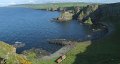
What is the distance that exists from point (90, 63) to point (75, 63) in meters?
4.19

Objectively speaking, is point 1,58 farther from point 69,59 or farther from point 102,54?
point 102,54

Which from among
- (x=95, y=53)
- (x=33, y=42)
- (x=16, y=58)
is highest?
(x=16, y=58)

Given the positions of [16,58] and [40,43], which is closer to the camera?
[16,58]

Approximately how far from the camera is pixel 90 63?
228 ft

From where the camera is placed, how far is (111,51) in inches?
3366

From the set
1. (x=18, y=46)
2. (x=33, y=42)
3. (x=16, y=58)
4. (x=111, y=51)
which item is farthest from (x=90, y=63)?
(x=33, y=42)

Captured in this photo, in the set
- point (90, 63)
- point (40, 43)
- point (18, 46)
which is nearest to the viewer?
point (90, 63)

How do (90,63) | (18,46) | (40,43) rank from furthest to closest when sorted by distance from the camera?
(40,43), (18,46), (90,63)

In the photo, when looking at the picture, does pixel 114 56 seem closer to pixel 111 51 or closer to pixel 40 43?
pixel 111 51

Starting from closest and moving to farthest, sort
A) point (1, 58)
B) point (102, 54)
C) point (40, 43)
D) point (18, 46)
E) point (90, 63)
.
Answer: point (1, 58), point (90, 63), point (102, 54), point (18, 46), point (40, 43)

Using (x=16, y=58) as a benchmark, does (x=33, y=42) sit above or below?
below

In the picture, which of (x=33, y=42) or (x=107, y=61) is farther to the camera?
(x=33, y=42)

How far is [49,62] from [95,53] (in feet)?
57.1

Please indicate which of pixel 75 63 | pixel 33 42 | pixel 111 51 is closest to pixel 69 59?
pixel 75 63
